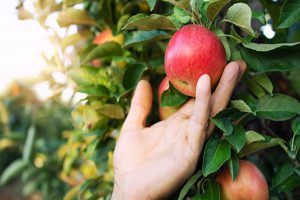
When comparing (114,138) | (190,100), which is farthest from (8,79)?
(190,100)

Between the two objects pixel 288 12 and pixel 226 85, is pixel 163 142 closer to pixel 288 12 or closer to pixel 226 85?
pixel 226 85

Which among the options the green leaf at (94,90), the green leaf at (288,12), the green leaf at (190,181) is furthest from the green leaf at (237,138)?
the green leaf at (94,90)

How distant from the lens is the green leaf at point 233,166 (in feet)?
2.17

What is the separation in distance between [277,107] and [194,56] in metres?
0.22

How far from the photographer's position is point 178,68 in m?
0.65

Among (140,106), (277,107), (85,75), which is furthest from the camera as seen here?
(85,75)

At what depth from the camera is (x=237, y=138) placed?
2.22 feet

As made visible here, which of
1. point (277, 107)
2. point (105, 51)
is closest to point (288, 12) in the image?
point (277, 107)

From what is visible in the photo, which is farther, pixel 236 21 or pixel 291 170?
pixel 291 170

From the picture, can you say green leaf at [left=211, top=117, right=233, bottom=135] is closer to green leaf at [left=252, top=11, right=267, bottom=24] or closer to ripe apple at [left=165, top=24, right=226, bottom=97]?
ripe apple at [left=165, top=24, right=226, bottom=97]

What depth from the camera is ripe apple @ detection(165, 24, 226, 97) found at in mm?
642

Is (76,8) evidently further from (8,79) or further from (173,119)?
(8,79)

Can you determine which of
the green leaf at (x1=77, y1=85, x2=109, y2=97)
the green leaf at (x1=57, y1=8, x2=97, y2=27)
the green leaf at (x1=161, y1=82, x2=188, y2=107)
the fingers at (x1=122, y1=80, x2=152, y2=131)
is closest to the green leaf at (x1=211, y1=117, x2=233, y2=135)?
the green leaf at (x1=161, y1=82, x2=188, y2=107)

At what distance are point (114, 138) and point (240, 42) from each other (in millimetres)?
478
